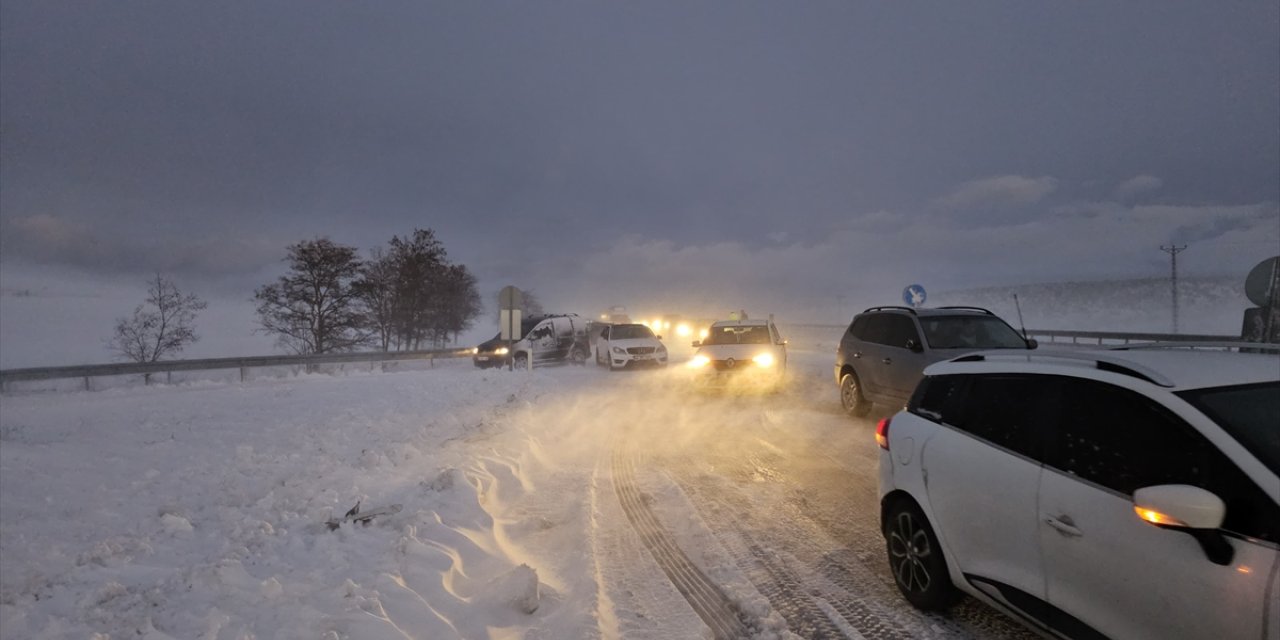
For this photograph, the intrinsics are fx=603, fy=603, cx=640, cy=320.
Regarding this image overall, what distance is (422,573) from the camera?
14.7ft

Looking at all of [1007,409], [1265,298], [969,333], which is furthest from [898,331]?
[1007,409]

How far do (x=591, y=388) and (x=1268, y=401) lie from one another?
15.5 metres

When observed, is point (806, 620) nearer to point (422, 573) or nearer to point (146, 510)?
point (422, 573)

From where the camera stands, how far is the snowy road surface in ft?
12.4

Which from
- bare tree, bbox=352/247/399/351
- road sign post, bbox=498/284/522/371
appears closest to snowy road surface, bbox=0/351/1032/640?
road sign post, bbox=498/284/522/371

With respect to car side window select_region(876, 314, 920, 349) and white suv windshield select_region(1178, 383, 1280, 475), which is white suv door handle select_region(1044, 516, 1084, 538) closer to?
white suv windshield select_region(1178, 383, 1280, 475)

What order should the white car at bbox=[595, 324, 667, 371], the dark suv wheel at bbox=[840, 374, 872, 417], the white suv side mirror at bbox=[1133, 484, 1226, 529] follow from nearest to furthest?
the white suv side mirror at bbox=[1133, 484, 1226, 529], the dark suv wheel at bbox=[840, 374, 872, 417], the white car at bbox=[595, 324, 667, 371]

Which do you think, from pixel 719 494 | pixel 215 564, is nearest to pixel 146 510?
pixel 215 564

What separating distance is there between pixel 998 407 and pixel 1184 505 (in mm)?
1331

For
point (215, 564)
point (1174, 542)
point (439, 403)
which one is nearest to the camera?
point (1174, 542)

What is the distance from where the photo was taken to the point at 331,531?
520cm

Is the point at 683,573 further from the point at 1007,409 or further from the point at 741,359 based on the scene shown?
the point at 741,359

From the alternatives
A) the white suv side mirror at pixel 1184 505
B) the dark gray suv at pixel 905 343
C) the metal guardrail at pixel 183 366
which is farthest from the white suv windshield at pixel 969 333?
the metal guardrail at pixel 183 366

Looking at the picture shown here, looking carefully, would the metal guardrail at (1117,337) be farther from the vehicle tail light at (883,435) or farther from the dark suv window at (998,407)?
the dark suv window at (998,407)
